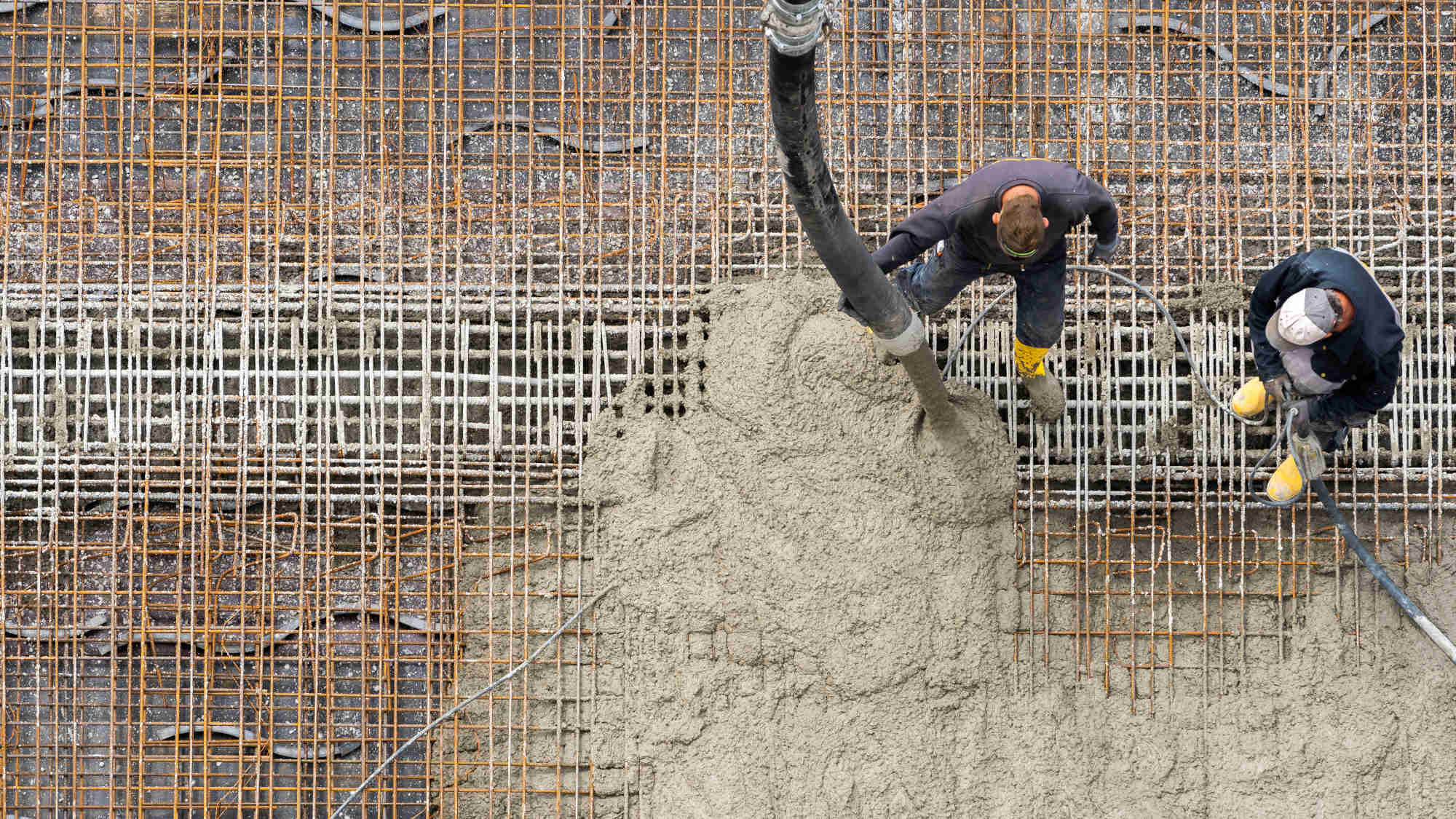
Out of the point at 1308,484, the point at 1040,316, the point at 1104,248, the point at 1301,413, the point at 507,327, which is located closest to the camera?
the point at 1104,248

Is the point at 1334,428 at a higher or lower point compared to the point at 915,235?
lower

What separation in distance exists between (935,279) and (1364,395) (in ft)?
5.03

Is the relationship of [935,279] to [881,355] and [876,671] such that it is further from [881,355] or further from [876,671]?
[876,671]

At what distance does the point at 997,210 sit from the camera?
12.8 feet

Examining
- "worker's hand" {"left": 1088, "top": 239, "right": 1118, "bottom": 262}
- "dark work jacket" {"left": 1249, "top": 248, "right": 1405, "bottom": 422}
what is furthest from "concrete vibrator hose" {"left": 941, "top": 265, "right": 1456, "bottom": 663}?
"worker's hand" {"left": 1088, "top": 239, "right": 1118, "bottom": 262}

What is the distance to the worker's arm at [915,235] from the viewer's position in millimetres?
3982

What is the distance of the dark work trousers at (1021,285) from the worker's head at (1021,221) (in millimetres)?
266

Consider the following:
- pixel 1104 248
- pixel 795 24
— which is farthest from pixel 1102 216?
pixel 795 24

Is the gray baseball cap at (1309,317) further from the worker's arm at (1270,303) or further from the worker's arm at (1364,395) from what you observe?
the worker's arm at (1364,395)

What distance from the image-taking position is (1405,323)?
4855mm

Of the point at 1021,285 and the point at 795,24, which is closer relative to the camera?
the point at 795,24

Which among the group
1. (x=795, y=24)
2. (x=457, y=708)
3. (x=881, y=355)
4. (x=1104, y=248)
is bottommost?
(x=457, y=708)

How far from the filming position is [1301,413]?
14.3 feet

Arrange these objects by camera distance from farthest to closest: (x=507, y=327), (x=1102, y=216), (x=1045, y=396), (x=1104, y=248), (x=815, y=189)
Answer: (x=507, y=327) → (x=1045, y=396) → (x=1104, y=248) → (x=1102, y=216) → (x=815, y=189)
